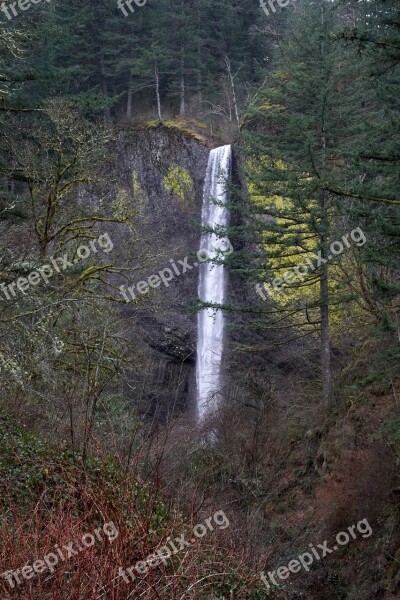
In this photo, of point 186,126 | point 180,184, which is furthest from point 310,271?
point 186,126

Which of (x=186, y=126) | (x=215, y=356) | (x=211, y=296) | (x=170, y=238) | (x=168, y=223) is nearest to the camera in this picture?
(x=215, y=356)

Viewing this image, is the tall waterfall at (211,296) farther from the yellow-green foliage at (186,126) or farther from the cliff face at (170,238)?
the yellow-green foliage at (186,126)

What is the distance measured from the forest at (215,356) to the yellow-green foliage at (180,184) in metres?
0.11

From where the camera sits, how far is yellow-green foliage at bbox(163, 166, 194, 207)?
2795cm

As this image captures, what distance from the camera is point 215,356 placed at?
83.6ft

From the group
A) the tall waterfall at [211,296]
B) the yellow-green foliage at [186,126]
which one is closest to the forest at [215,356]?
the tall waterfall at [211,296]

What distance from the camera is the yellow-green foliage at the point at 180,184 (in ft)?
91.7

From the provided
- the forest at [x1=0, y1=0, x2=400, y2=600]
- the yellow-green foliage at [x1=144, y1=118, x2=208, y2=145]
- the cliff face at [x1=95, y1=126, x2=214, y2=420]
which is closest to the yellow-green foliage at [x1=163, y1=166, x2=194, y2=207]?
the cliff face at [x1=95, y1=126, x2=214, y2=420]

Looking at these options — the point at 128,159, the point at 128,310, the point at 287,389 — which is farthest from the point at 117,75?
the point at 287,389

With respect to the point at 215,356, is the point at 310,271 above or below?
below

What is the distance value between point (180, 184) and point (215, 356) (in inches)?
343

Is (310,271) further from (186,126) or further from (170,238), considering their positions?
(186,126)

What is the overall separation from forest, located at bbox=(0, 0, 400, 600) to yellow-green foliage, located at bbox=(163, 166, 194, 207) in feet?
0.36

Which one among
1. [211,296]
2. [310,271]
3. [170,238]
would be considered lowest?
[310,271]
